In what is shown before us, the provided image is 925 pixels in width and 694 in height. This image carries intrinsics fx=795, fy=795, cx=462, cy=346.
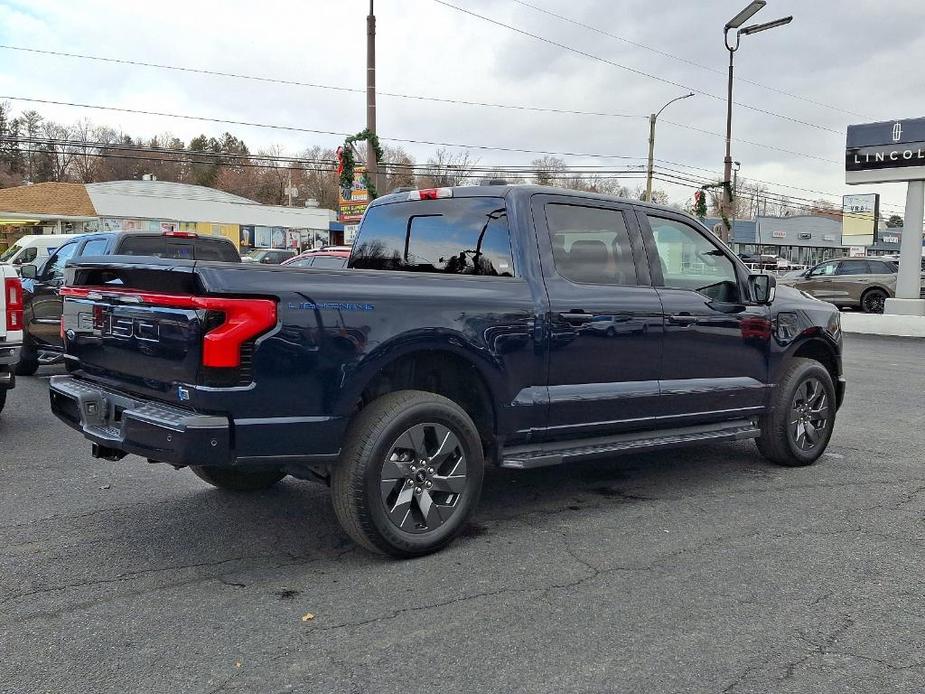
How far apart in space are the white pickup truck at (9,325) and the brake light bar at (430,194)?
4.15 m

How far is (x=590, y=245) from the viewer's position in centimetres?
494

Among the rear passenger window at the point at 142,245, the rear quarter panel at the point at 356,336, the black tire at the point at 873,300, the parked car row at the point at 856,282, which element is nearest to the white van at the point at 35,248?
the rear passenger window at the point at 142,245

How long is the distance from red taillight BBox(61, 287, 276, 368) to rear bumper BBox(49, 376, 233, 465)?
28cm

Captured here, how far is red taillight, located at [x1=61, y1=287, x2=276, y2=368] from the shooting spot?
3.45m

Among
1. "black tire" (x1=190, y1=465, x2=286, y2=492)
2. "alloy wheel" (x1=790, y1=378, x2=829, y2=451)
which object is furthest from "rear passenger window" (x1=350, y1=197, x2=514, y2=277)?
"alloy wheel" (x1=790, y1=378, x2=829, y2=451)

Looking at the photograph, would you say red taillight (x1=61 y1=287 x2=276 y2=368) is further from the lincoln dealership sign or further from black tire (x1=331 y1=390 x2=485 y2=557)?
the lincoln dealership sign

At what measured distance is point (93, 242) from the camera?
1058 cm

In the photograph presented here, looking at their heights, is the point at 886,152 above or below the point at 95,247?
above

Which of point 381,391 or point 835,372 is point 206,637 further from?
point 835,372

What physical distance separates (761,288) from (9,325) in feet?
21.0

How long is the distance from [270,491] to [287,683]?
257cm

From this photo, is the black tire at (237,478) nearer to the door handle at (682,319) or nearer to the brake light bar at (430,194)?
the brake light bar at (430,194)

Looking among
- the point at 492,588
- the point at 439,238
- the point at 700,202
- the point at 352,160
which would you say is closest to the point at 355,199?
the point at 352,160

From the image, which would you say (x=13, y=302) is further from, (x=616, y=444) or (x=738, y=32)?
(x=738, y=32)
